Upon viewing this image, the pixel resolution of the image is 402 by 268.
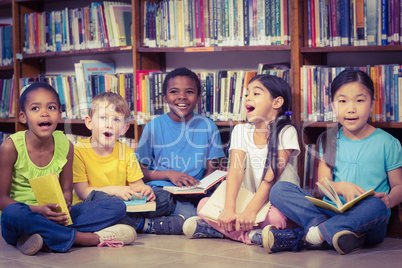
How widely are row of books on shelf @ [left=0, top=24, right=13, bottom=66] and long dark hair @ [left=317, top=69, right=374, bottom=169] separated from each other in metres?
2.37

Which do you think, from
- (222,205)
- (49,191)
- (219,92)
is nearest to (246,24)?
(219,92)

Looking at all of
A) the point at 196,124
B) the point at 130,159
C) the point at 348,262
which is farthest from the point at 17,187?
the point at 348,262

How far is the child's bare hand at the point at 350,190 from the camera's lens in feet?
7.30

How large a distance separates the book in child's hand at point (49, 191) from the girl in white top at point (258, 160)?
556 millimetres

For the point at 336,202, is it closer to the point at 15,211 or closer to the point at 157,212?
the point at 157,212

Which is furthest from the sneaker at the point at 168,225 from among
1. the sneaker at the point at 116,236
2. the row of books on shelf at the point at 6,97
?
the row of books on shelf at the point at 6,97

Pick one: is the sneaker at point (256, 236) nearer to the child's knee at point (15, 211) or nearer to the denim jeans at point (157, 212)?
the denim jeans at point (157, 212)

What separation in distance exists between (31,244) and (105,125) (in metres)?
0.68

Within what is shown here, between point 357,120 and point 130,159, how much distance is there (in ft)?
3.42

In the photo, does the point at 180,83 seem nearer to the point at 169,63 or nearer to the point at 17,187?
the point at 169,63

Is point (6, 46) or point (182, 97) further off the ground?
point (6, 46)

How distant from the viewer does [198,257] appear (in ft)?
6.84

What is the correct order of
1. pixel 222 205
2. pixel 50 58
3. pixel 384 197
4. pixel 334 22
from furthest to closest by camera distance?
pixel 50 58 < pixel 334 22 < pixel 222 205 < pixel 384 197

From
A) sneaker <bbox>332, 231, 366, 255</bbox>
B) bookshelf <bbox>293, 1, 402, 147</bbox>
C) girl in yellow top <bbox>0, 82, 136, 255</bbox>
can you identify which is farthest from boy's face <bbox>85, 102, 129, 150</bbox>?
sneaker <bbox>332, 231, 366, 255</bbox>
